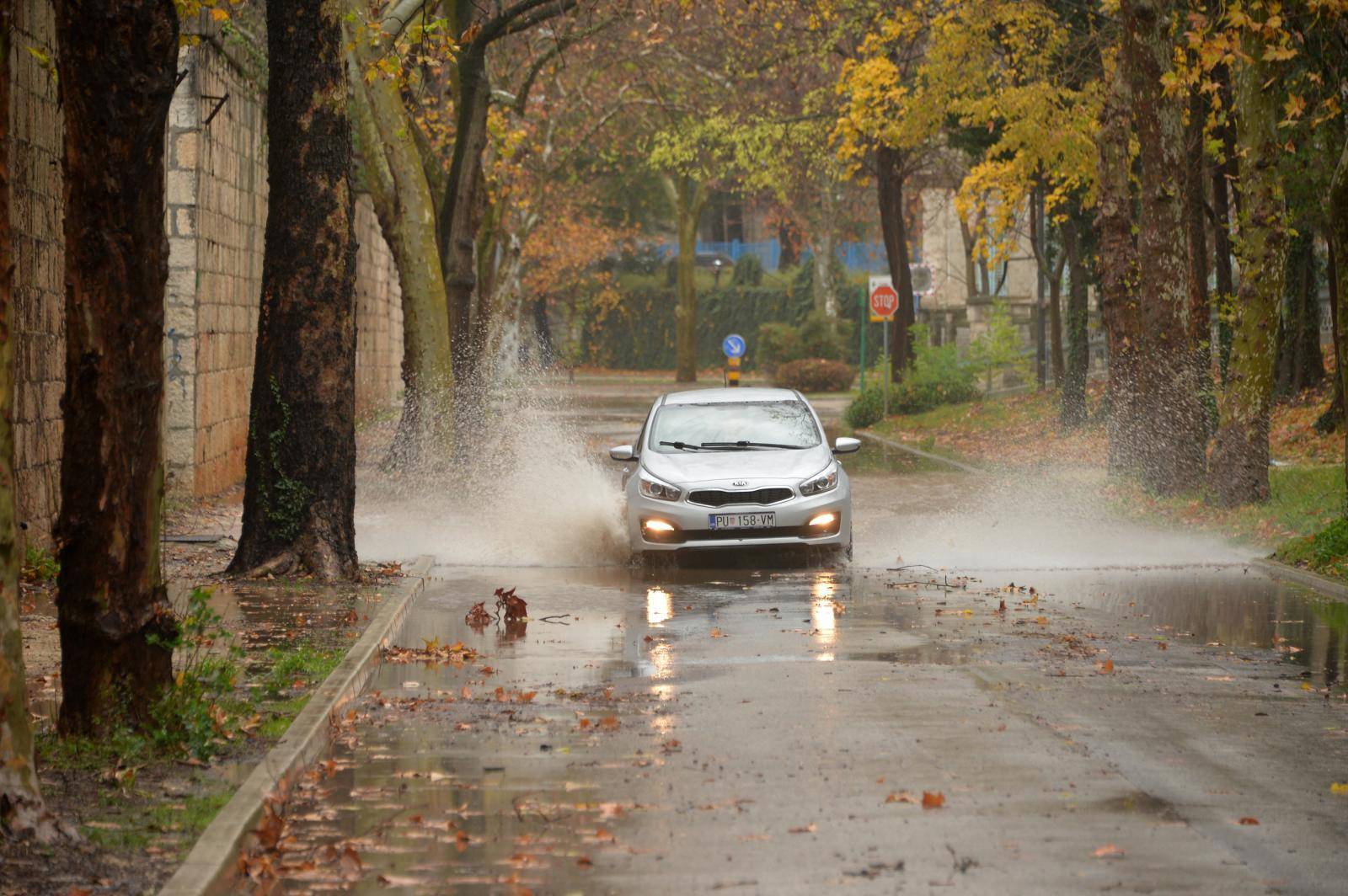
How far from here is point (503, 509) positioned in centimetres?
2114

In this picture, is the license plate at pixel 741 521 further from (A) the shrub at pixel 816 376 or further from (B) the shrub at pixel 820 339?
(B) the shrub at pixel 820 339

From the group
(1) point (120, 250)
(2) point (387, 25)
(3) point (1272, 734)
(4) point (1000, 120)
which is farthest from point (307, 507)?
(4) point (1000, 120)

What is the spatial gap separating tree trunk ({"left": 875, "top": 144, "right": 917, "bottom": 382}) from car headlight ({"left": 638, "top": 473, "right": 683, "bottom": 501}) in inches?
897

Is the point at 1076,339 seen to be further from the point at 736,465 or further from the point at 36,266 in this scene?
the point at 36,266

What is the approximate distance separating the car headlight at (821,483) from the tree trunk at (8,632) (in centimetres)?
974

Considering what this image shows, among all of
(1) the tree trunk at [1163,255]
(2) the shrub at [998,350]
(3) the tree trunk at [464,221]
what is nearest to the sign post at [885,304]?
(2) the shrub at [998,350]

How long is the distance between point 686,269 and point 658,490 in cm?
5090

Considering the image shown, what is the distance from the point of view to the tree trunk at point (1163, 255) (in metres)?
20.4

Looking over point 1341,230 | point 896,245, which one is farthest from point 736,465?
point 896,245

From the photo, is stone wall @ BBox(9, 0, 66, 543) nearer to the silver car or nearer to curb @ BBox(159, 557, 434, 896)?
curb @ BBox(159, 557, 434, 896)

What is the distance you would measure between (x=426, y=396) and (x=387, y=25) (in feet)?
16.6

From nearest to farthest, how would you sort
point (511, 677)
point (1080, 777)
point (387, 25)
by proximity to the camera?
point (1080, 777) → point (511, 677) → point (387, 25)

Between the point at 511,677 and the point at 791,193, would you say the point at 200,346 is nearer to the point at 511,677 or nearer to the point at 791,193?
the point at 511,677

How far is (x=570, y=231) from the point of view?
69188 mm
